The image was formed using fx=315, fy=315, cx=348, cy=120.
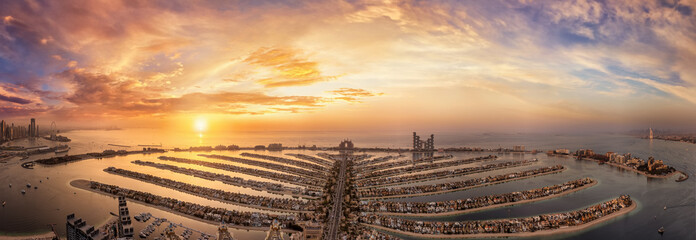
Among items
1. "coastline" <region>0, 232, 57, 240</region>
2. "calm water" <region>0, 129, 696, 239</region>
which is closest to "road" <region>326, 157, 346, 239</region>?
"calm water" <region>0, 129, 696, 239</region>

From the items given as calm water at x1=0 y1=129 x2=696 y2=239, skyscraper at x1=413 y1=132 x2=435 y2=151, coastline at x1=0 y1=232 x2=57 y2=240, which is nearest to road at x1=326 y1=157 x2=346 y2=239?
calm water at x1=0 y1=129 x2=696 y2=239

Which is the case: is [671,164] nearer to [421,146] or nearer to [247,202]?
Answer: [421,146]

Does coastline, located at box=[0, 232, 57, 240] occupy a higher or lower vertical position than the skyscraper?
lower

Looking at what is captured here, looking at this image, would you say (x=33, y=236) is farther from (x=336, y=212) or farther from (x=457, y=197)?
(x=457, y=197)

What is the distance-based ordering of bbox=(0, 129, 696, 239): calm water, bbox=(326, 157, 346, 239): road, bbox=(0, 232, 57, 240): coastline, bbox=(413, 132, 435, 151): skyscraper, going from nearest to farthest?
bbox=(0, 232, 57, 240): coastline → bbox=(326, 157, 346, 239): road → bbox=(0, 129, 696, 239): calm water → bbox=(413, 132, 435, 151): skyscraper

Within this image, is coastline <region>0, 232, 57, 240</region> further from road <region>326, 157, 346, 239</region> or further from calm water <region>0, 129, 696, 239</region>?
road <region>326, 157, 346, 239</region>

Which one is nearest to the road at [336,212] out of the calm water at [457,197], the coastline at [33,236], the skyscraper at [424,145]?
the calm water at [457,197]

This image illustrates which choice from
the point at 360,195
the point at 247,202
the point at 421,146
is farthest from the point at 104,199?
the point at 421,146

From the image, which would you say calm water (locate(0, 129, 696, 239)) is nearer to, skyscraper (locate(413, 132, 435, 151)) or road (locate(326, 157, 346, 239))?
road (locate(326, 157, 346, 239))

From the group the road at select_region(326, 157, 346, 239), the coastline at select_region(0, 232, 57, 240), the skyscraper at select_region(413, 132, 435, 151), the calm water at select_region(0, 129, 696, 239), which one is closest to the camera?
the coastline at select_region(0, 232, 57, 240)

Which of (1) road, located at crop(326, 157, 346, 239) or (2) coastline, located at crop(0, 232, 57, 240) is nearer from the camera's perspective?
(2) coastline, located at crop(0, 232, 57, 240)

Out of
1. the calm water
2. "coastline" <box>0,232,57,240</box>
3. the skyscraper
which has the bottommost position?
"coastline" <box>0,232,57,240</box>
